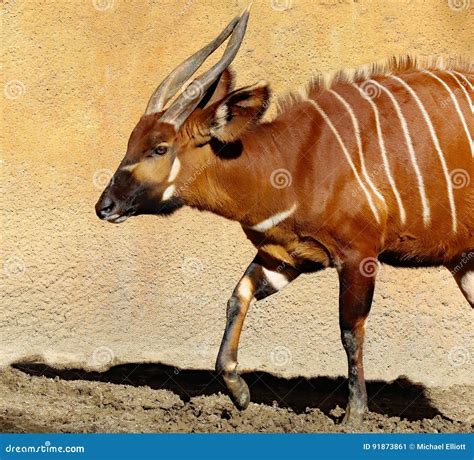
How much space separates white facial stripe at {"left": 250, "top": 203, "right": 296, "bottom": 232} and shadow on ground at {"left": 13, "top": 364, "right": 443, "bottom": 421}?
1230 mm

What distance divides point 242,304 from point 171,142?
95cm

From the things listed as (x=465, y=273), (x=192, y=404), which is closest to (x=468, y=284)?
(x=465, y=273)

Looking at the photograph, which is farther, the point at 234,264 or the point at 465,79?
the point at 234,264

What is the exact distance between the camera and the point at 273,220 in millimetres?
5219

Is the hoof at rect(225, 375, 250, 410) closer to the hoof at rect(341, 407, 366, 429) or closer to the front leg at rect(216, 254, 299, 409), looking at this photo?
the front leg at rect(216, 254, 299, 409)

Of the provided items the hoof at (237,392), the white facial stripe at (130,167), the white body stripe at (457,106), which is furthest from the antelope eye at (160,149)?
the white body stripe at (457,106)

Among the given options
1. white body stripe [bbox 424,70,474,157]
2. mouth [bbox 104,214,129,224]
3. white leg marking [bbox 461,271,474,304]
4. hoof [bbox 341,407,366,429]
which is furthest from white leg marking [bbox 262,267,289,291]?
white body stripe [bbox 424,70,474,157]

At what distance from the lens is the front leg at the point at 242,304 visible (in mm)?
5305

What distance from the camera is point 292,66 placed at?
6.50m

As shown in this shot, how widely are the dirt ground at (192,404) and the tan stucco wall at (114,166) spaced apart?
25cm

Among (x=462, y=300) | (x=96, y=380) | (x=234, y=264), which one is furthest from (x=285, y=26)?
(x=96, y=380)

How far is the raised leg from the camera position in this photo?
5094 millimetres

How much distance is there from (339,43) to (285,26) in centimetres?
35

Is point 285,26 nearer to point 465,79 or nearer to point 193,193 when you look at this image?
point 465,79
